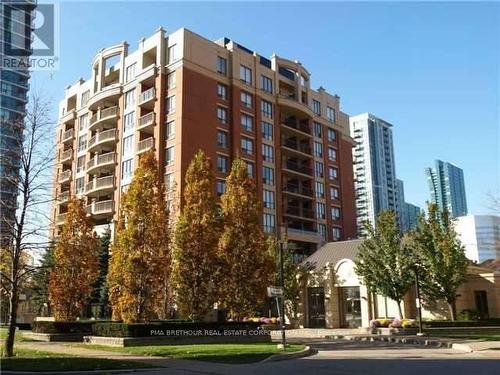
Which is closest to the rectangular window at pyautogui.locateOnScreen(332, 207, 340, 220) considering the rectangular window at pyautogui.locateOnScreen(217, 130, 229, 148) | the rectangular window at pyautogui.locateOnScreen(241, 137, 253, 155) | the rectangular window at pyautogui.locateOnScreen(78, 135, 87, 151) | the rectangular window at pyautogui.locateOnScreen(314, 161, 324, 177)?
the rectangular window at pyautogui.locateOnScreen(314, 161, 324, 177)

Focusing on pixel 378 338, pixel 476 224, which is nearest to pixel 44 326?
pixel 378 338

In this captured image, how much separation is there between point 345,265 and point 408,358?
2398cm

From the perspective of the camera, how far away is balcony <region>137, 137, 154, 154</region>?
55625 mm

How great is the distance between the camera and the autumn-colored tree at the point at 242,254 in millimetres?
31578

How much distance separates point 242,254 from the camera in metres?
32.6

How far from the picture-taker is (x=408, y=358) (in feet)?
63.5

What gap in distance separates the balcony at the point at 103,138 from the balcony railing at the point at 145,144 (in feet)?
20.1

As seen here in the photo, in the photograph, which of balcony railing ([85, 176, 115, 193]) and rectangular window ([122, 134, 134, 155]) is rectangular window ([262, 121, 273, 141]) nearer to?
rectangular window ([122, 134, 134, 155])

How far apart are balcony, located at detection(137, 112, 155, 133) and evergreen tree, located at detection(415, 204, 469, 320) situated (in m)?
31.4

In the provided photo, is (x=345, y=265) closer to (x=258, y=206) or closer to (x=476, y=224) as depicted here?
(x=258, y=206)

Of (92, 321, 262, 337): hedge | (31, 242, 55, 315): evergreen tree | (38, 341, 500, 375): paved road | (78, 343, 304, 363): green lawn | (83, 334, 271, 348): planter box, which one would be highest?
(31, 242, 55, 315): evergreen tree

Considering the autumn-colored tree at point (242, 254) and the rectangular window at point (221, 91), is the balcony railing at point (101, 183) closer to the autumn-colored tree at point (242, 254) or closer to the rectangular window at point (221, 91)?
the rectangular window at point (221, 91)

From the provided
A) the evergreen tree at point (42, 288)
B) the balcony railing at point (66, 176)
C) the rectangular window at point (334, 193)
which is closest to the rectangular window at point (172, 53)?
the balcony railing at point (66, 176)

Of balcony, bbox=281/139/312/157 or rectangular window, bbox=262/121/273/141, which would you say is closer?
rectangular window, bbox=262/121/273/141
